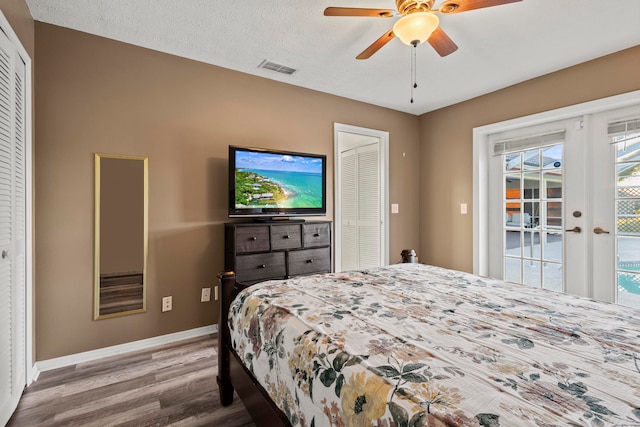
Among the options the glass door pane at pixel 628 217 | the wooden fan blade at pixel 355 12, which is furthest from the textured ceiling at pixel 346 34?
the glass door pane at pixel 628 217

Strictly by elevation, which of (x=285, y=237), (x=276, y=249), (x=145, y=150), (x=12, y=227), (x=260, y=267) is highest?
(x=145, y=150)

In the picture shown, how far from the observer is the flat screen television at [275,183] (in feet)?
9.49

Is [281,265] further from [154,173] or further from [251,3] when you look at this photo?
[251,3]

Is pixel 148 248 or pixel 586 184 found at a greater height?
pixel 586 184

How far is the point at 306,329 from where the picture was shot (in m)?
1.19

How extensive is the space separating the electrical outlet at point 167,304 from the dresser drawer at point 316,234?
50.7 inches

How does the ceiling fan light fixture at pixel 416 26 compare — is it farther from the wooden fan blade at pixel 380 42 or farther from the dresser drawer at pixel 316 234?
the dresser drawer at pixel 316 234

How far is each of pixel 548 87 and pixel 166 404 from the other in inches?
165

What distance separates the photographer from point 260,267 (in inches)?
111

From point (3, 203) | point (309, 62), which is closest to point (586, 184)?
point (309, 62)

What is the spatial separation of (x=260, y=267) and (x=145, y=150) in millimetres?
1387

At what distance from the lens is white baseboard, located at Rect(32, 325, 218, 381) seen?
2.32 m

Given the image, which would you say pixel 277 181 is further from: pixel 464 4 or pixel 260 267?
pixel 464 4

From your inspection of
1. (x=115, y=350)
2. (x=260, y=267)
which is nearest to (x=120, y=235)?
(x=115, y=350)
